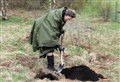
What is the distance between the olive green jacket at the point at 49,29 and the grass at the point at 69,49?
2.15 feet

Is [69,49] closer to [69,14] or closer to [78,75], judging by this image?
[78,75]

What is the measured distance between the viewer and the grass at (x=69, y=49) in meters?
6.98

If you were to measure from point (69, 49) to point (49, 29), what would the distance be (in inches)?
95.2

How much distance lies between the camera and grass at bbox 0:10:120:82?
6985 millimetres

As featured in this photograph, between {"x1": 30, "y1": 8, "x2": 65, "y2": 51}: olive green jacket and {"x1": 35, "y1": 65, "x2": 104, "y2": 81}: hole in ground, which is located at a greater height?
{"x1": 30, "y1": 8, "x2": 65, "y2": 51}: olive green jacket

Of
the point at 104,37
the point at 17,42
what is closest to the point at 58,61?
the point at 17,42

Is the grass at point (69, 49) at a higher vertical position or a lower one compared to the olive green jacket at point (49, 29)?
lower

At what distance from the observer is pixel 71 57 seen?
847 centimetres

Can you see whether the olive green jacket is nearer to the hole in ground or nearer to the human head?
the human head

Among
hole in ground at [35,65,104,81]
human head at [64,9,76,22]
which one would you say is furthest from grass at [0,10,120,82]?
human head at [64,9,76,22]

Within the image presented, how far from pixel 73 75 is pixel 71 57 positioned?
1645 millimetres

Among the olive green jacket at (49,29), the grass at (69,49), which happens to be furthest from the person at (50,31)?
the grass at (69,49)

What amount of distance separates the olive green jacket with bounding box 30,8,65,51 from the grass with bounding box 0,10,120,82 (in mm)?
656

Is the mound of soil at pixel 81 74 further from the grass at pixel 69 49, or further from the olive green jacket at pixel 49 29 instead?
the olive green jacket at pixel 49 29
